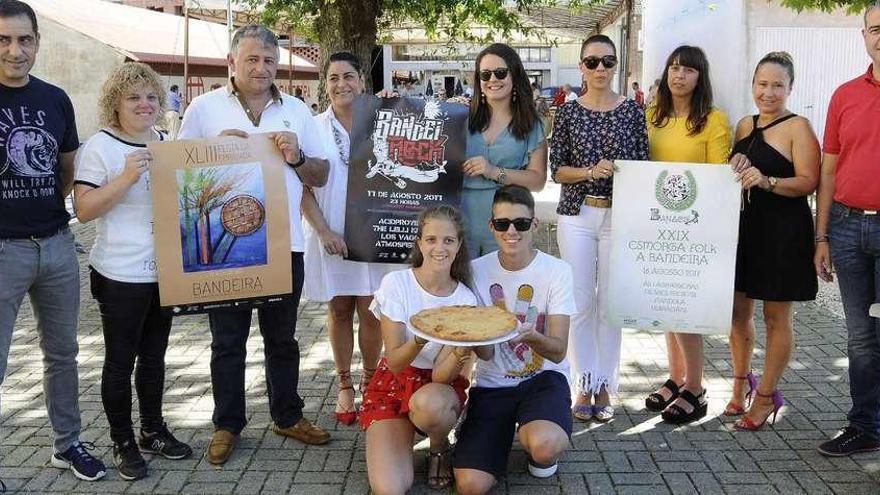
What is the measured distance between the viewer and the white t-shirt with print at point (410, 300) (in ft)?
12.3

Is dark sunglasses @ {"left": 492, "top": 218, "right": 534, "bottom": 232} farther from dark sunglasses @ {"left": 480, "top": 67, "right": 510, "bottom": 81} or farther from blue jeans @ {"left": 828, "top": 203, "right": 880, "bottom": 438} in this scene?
blue jeans @ {"left": 828, "top": 203, "right": 880, "bottom": 438}

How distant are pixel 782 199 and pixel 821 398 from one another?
1551 millimetres

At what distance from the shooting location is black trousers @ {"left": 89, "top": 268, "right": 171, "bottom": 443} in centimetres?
376

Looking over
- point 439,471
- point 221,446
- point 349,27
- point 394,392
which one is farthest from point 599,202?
point 349,27

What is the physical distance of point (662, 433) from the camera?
14.8ft

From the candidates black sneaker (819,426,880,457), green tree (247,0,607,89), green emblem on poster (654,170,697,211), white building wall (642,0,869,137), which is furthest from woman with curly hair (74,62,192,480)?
white building wall (642,0,869,137)

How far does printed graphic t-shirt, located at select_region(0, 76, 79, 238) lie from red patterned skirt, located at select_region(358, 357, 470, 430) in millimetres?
1626

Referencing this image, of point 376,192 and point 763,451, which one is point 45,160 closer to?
point 376,192

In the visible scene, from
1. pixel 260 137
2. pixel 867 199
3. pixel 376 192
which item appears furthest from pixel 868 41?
pixel 260 137

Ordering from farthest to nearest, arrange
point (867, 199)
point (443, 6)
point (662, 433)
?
1. point (443, 6)
2. point (662, 433)
3. point (867, 199)

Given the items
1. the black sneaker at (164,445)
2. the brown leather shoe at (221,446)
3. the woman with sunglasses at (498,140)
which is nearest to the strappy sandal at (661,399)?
the woman with sunglasses at (498,140)

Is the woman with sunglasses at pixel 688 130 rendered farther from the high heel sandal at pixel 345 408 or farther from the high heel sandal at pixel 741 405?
the high heel sandal at pixel 345 408

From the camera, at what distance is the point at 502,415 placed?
12.8 ft

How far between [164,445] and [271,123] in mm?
1715
